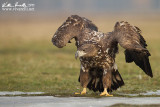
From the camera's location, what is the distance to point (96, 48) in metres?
11.0

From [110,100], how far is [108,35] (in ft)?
6.01

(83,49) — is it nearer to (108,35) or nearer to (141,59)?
(108,35)

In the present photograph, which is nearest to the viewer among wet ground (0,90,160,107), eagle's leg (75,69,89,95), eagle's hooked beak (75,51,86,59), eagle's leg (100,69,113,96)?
wet ground (0,90,160,107)

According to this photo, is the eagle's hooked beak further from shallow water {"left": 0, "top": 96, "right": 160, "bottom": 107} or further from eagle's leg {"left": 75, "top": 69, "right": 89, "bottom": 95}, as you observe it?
shallow water {"left": 0, "top": 96, "right": 160, "bottom": 107}

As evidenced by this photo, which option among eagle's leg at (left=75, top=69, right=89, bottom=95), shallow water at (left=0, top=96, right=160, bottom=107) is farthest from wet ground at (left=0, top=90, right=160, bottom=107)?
eagle's leg at (left=75, top=69, right=89, bottom=95)

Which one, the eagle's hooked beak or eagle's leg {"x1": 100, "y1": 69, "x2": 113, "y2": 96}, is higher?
the eagle's hooked beak

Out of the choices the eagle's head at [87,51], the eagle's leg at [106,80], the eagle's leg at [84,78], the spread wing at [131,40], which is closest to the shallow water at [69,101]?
the eagle's leg at [106,80]

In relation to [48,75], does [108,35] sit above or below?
above

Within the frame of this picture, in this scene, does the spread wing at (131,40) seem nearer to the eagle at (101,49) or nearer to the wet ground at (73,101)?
the eagle at (101,49)

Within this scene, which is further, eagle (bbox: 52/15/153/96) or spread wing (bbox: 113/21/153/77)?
eagle (bbox: 52/15/153/96)

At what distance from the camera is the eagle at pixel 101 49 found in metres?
10.7

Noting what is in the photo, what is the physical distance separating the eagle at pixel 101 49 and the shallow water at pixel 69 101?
3.19ft

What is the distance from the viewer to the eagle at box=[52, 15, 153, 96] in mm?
10711

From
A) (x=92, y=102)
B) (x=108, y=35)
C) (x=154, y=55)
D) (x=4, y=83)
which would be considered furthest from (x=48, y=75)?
(x=154, y=55)
